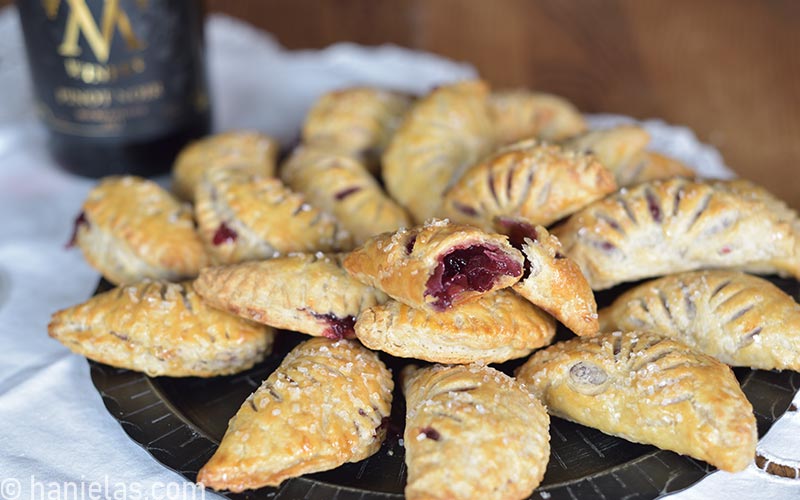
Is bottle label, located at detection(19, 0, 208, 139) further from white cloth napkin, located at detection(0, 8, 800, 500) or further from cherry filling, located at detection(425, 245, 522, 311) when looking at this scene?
cherry filling, located at detection(425, 245, 522, 311)

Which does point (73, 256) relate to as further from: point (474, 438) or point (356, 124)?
point (474, 438)

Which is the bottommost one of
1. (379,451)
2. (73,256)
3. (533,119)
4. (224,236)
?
(73,256)

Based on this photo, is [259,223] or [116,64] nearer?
[259,223]

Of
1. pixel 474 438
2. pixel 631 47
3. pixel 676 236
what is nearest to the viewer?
pixel 474 438

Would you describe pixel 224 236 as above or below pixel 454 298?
below

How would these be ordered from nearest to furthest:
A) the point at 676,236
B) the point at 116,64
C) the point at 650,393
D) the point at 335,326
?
the point at 650,393 < the point at 335,326 < the point at 676,236 < the point at 116,64

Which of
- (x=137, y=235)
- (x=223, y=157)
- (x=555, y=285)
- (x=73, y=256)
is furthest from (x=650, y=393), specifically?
(x=73, y=256)

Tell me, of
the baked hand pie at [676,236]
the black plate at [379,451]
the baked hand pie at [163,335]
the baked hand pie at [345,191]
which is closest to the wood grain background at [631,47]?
the baked hand pie at [676,236]
